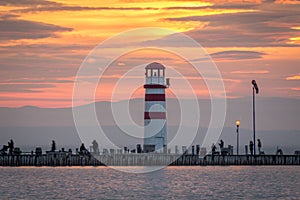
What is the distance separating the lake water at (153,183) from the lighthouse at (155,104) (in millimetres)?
3134

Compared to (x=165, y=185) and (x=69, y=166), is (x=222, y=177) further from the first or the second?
(x=69, y=166)

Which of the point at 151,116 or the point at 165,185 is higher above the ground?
the point at 151,116

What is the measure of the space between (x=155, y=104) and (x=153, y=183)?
7.15m

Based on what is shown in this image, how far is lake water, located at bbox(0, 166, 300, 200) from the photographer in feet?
209

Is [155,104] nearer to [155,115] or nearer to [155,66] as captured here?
[155,115]

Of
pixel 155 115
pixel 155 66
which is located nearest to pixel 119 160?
pixel 155 115

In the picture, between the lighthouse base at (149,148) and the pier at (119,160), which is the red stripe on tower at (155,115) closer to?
the lighthouse base at (149,148)

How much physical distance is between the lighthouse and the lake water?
10.3 ft

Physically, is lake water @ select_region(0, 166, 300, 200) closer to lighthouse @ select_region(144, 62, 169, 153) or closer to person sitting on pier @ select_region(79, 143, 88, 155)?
person sitting on pier @ select_region(79, 143, 88, 155)

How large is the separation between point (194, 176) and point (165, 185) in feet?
22.6

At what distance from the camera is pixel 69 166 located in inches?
3374

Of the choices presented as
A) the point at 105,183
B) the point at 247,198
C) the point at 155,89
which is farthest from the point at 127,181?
the point at 247,198

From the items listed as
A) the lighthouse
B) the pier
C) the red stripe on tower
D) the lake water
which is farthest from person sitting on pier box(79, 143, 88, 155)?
the red stripe on tower

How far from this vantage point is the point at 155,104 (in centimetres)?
7650
